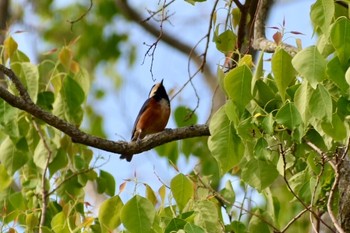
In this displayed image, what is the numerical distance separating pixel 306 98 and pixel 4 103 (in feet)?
5.44

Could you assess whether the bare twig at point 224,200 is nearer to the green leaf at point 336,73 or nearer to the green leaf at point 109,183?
the green leaf at point 109,183

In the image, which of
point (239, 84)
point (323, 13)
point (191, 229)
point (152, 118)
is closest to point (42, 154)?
point (152, 118)

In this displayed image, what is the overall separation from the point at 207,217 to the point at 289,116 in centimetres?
70

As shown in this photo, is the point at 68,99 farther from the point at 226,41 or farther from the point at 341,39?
the point at 341,39

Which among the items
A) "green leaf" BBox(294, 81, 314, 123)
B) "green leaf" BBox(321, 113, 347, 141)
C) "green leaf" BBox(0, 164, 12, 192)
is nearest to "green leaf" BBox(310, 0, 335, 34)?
"green leaf" BBox(294, 81, 314, 123)

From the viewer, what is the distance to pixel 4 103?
4.12 metres

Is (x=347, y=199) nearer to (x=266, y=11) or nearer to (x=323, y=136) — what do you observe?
(x=323, y=136)

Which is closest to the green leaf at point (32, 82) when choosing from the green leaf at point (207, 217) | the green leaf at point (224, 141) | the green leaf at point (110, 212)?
the green leaf at point (110, 212)

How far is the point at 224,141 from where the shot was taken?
10.9 feet

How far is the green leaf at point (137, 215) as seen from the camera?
332 centimetres

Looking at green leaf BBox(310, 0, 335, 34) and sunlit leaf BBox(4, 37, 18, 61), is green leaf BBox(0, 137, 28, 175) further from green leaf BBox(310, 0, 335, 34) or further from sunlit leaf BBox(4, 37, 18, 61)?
green leaf BBox(310, 0, 335, 34)

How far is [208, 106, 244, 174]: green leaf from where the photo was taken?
333cm

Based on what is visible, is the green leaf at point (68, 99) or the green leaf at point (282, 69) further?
the green leaf at point (68, 99)

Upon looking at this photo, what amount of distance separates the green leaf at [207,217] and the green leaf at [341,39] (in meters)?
0.92
